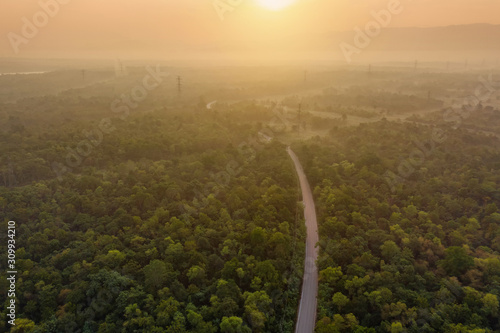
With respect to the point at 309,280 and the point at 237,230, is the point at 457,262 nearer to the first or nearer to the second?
the point at 309,280

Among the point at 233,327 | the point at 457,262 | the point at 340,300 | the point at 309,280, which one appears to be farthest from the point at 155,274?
the point at 457,262

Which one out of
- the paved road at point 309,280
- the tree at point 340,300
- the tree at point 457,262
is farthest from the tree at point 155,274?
the tree at point 457,262

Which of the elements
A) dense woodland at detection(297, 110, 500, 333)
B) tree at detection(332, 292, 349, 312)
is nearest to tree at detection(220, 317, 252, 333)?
dense woodland at detection(297, 110, 500, 333)

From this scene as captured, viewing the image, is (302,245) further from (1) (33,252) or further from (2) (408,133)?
(2) (408,133)

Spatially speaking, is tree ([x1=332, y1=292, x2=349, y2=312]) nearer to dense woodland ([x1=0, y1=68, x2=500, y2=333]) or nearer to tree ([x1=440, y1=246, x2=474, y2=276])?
dense woodland ([x1=0, y1=68, x2=500, y2=333])

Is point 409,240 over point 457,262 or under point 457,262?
over

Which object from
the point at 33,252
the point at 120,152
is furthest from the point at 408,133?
the point at 33,252

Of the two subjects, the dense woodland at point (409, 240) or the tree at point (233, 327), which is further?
the dense woodland at point (409, 240)

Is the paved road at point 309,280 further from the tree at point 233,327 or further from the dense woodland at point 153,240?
the tree at point 233,327
